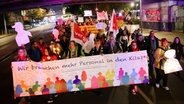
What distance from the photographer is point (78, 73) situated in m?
11.6

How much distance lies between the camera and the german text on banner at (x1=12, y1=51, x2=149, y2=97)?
36.8 feet

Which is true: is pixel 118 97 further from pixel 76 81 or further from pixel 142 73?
pixel 76 81

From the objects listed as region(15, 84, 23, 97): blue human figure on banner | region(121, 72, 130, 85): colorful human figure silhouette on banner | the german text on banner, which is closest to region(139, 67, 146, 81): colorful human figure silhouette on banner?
the german text on banner

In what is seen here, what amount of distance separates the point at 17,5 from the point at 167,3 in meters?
16.0

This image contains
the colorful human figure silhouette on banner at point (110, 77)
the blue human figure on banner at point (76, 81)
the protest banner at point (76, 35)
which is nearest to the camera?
the blue human figure on banner at point (76, 81)

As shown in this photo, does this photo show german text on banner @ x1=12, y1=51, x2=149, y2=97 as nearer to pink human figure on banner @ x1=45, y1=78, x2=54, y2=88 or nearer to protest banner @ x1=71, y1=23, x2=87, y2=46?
pink human figure on banner @ x1=45, y1=78, x2=54, y2=88

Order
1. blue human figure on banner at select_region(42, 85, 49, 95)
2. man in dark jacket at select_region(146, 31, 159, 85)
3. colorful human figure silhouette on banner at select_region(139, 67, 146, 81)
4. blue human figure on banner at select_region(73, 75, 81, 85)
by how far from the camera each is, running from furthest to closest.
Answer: man in dark jacket at select_region(146, 31, 159, 85), colorful human figure silhouette on banner at select_region(139, 67, 146, 81), blue human figure on banner at select_region(73, 75, 81, 85), blue human figure on banner at select_region(42, 85, 49, 95)

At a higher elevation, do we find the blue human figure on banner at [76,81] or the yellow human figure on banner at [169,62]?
the yellow human figure on banner at [169,62]

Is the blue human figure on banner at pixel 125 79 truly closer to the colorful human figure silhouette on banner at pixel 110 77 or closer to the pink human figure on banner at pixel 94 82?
the colorful human figure silhouette on banner at pixel 110 77

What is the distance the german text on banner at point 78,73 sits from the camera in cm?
1120

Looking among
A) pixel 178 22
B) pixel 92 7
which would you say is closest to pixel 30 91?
pixel 178 22

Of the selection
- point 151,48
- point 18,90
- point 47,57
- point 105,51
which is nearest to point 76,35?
point 105,51

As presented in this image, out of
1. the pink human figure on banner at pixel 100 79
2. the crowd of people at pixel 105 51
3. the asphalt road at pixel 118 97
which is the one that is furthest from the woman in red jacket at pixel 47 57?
the pink human figure on banner at pixel 100 79

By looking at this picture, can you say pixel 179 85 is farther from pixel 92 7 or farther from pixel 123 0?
pixel 92 7
